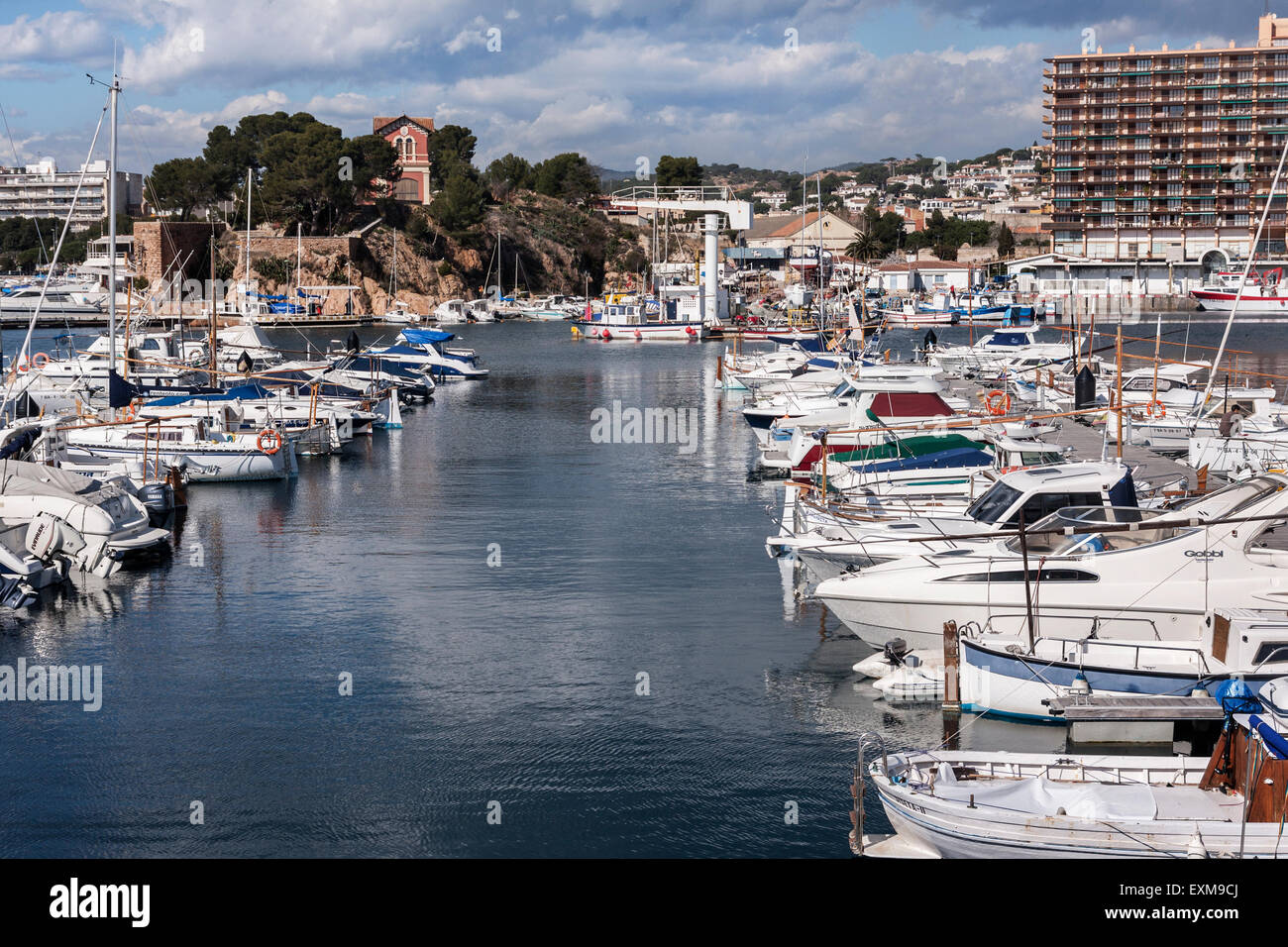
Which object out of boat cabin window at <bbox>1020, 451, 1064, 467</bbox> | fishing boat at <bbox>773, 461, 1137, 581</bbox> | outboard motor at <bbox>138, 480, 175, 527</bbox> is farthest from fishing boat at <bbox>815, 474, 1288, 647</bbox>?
outboard motor at <bbox>138, 480, 175, 527</bbox>

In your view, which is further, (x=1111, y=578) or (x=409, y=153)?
(x=409, y=153)

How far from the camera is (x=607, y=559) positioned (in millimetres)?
27469

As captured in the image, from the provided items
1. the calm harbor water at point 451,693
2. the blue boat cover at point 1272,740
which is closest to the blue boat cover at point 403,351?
the calm harbor water at point 451,693

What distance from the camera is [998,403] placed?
37.8m

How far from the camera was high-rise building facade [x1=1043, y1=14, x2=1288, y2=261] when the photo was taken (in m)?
142

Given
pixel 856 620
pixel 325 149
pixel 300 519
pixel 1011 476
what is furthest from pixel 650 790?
pixel 325 149

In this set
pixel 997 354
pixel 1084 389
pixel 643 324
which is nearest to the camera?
pixel 1084 389

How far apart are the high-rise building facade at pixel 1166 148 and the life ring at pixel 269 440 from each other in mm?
123793

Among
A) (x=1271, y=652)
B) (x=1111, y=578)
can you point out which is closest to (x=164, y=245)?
(x=1111, y=578)

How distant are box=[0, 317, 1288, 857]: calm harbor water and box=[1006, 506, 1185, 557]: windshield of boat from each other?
2.81m

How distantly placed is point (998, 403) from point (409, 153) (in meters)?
108

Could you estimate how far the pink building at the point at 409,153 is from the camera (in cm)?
13538

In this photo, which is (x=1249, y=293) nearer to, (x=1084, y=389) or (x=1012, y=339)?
(x=1012, y=339)

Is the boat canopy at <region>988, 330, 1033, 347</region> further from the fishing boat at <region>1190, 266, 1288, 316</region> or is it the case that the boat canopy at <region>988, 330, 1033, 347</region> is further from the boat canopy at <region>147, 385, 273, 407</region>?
the fishing boat at <region>1190, 266, 1288, 316</region>
